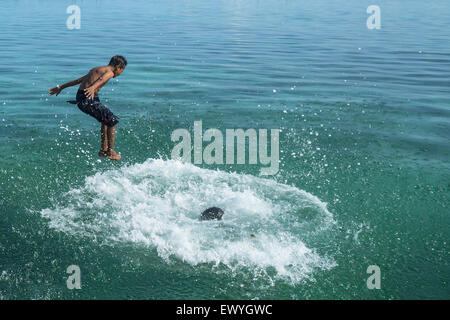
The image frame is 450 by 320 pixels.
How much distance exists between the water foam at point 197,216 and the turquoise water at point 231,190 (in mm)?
41

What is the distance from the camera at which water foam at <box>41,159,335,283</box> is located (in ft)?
29.2

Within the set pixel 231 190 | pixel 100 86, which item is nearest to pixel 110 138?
pixel 100 86

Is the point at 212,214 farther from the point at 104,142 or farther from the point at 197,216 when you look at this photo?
the point at 104,142

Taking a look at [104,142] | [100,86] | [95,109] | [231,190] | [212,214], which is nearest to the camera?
[100,86]

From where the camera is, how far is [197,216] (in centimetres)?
1052

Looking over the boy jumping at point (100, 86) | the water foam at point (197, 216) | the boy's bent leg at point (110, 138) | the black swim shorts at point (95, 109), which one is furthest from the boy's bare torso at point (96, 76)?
the water foam at point (197, 216)

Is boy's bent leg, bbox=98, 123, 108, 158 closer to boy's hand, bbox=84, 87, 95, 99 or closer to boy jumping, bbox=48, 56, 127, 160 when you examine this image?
boy jumping, bbox=48, 56, 127, 160

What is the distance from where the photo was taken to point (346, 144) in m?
14.6

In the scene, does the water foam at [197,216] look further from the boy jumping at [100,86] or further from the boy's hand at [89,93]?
the boy's hand at [89,93]

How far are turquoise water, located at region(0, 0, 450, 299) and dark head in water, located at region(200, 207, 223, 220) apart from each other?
182mm

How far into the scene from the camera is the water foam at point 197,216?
29.2 feet

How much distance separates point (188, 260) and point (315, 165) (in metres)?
5.56

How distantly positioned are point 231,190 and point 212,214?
147 cm
